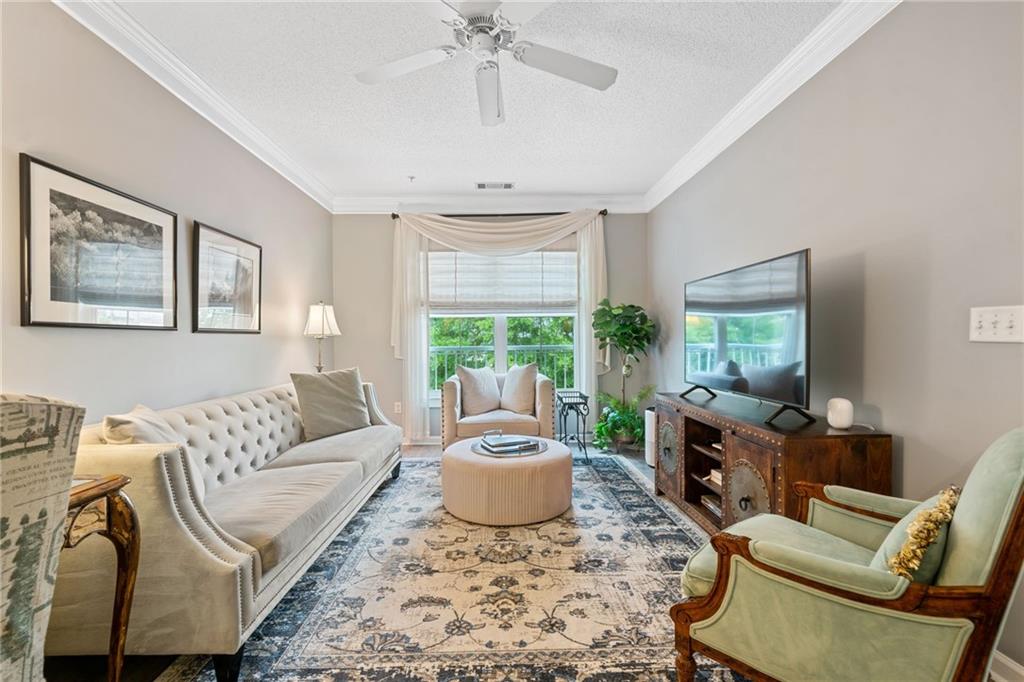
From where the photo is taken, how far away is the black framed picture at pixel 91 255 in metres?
1.63

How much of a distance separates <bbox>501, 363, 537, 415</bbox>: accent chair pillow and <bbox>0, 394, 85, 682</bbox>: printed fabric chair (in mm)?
3339

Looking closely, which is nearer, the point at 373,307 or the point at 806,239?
the point at 806,239

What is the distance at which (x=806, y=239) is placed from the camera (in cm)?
231

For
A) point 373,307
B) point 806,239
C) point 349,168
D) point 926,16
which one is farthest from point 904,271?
point 373,307

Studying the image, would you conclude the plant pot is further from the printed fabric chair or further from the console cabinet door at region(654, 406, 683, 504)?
the printed fabric chair

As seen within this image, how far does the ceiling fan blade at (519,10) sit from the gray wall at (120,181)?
1.84m

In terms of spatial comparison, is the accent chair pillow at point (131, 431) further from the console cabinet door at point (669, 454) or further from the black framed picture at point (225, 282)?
the console cabinet door at point (669, 454)

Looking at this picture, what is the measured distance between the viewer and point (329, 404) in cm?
315

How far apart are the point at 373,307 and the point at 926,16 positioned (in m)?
4.50

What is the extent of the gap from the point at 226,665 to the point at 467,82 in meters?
2.91

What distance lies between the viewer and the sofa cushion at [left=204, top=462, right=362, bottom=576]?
5.22 feet

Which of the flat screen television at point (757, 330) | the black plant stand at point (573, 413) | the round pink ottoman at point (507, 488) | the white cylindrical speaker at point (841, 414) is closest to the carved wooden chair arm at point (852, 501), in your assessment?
the white cylindrical speaker at point (841, 414)

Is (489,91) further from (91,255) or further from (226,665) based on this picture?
(226,665)

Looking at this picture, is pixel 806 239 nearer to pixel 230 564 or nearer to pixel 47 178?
pixel 230 564
